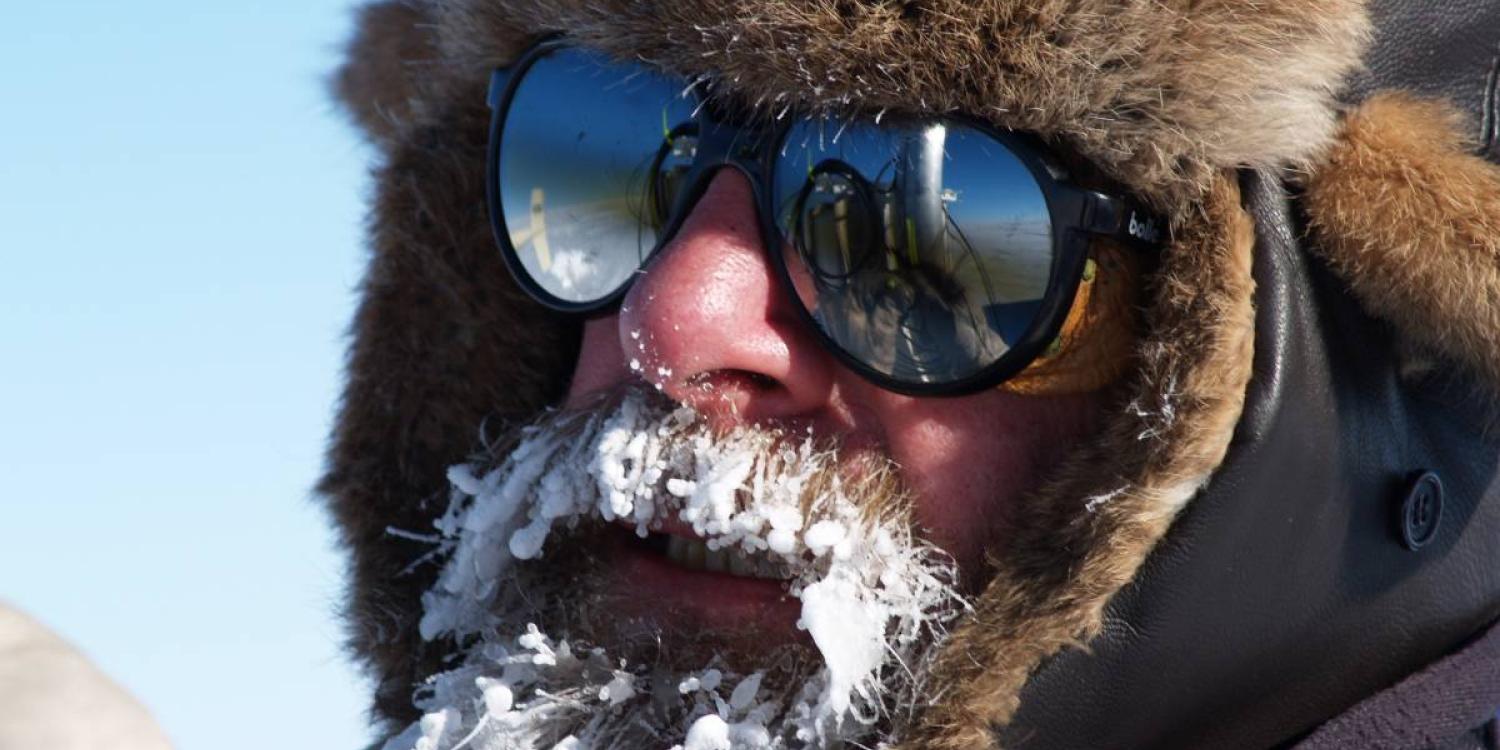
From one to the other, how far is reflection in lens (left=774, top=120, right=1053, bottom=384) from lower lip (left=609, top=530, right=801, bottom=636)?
280 mm

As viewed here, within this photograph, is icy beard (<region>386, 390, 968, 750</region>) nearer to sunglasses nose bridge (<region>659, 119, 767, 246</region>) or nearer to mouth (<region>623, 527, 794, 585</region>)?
mouth (<region>623, 527, 794, 585</region>)

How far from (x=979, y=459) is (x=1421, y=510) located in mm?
456

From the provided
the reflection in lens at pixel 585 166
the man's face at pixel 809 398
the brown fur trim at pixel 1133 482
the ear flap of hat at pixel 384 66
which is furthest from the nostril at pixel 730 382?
the ear flap of hat at pixel 384 66

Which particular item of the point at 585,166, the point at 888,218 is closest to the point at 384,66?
the point at 585,166

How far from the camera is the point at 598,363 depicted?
2.09 m

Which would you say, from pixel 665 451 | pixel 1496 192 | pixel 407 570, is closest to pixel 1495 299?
pixel 1496 192

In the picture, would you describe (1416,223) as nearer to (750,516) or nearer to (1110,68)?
(1110,68)

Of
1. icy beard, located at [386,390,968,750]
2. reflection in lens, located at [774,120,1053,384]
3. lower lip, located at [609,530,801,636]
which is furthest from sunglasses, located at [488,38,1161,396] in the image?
lower lip, located at [609,530,801,636]

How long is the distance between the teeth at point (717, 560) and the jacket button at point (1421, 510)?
0.63 meters

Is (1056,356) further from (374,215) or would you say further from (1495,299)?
(374,215)

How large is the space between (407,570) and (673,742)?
0.54m

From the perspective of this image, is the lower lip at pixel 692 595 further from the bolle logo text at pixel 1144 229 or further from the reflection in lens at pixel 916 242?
the bolle logo text at pixel 1144 229

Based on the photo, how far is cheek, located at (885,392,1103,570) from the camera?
1.79m

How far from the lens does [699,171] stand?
1.90 m
